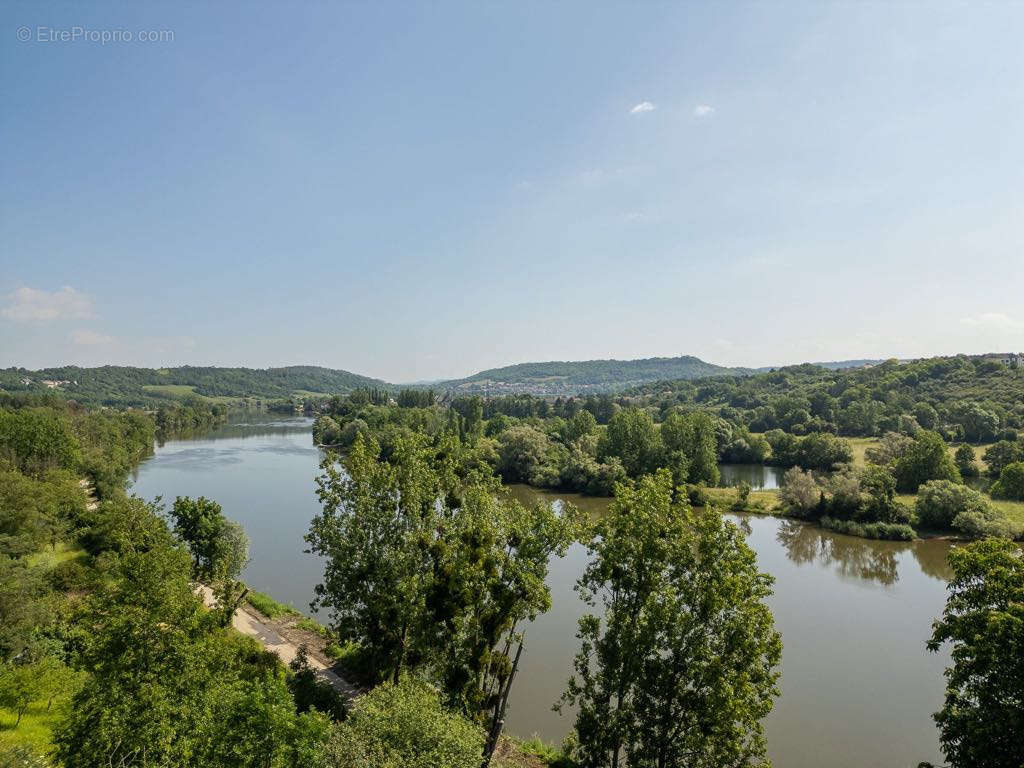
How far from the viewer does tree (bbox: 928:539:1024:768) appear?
9539mm

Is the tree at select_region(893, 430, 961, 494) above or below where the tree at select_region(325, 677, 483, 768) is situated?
below

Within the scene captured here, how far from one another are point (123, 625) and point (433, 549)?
6718 mm

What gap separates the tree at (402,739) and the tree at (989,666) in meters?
8.88

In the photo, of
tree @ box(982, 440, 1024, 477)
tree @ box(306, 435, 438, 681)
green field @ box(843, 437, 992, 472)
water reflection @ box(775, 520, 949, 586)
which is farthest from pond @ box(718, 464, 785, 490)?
tree @ box(306, 435, 438, 681)

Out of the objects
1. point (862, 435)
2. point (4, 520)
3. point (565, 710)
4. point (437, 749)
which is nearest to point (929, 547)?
point (565, 710)

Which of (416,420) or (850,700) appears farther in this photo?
(416,420)

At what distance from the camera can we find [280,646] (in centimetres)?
2053

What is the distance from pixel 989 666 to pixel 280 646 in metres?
21.3

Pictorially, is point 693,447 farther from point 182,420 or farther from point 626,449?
point 182,420

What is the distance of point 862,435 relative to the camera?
81.7 m

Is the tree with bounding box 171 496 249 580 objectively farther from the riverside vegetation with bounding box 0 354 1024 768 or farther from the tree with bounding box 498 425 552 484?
the tree with bounding box 498 425 552 484

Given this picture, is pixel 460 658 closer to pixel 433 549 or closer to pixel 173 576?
pixel 433 549

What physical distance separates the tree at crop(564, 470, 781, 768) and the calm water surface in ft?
22.7

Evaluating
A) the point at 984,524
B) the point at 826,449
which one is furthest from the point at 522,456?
the point at 984,524
